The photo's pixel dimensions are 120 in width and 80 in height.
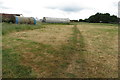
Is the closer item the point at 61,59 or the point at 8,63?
the point at 8,63

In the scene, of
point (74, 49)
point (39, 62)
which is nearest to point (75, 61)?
point (39, 62)

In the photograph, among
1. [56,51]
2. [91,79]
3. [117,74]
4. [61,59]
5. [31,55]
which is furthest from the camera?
[56,51]

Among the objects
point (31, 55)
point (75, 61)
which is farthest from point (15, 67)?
point (75, 61)

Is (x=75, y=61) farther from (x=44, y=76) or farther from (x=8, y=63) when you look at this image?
(x=8, y=63)

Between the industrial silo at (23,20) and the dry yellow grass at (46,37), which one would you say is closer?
the dry yellow grass at (46,37)

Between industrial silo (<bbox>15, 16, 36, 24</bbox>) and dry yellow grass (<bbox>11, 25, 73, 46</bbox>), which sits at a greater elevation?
industrial silo (<bbox>15, 16, 36, 24</bbox>)

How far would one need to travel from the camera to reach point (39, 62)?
239 inches

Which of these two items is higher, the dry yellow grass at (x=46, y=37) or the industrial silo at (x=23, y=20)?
the industrial silo at (x=23, y=20)

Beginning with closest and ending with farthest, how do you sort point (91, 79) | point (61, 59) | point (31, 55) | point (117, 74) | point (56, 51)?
point (91, 79), point (117, 74), point (61, 59), point (31, 55), point (56, 51)

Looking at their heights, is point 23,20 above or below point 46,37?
above

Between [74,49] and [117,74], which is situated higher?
[74,49]

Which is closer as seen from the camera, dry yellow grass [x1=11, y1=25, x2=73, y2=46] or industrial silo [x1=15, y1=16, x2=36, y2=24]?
dry yellow grass [x1=11, y1=25, x2=73, y2=46]

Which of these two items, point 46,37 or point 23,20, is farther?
point 23,20

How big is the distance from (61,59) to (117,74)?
193cm
